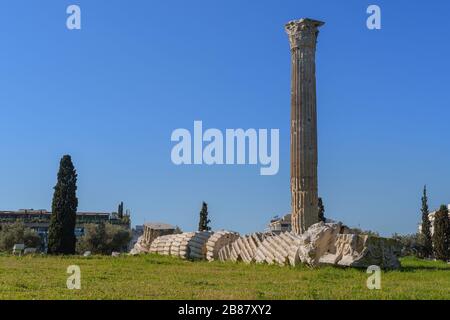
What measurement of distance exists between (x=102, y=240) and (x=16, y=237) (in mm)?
7109

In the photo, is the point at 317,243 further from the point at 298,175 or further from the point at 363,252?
the point at 298,175

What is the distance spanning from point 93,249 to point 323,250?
30866mm

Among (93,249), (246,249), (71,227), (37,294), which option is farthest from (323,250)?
(93,249)

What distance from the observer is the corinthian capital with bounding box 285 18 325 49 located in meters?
22.1

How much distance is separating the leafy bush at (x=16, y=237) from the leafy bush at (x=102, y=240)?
15.3ft

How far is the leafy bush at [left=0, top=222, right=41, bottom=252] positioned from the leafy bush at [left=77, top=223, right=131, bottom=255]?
4656 millimetres

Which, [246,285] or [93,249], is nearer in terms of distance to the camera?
[246,285]

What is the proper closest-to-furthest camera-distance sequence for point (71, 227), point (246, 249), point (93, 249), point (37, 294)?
point (37, 294)
point (246, 249)
point (71, 227)
point (93, 249)

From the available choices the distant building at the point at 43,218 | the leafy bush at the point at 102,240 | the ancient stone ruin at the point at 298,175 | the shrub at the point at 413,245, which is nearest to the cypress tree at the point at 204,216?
the leafy bush at the point at 102,240

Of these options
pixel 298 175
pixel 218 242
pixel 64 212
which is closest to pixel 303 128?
pixel 298 175

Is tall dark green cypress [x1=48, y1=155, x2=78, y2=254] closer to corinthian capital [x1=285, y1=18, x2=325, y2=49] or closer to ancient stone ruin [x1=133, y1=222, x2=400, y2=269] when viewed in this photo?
ancient stone ruin [x1=133, y1=222, x2=400, y2=269]
